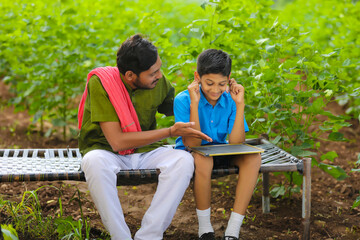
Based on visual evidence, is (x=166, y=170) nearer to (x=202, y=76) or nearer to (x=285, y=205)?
(x=202, y=76)

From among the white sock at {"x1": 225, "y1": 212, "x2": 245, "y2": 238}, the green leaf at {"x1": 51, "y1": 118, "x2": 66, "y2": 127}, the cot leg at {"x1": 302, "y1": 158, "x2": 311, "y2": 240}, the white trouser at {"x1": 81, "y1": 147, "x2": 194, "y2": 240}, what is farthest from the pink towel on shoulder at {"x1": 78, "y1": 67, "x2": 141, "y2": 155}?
the green leaf at {"x1": 51, "y1": 118, "x2": 66, "y2": 127}

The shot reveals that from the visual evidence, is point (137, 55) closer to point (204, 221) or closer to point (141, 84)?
point (141, 84)

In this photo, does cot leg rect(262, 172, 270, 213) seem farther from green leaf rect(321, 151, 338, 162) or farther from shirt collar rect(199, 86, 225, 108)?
shirt collar rect(199, 86, 225, 108)

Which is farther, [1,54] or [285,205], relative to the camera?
[1,54]

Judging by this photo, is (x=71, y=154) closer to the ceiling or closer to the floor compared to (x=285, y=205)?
closer to the ceiling

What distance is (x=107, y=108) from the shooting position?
2.68 meters

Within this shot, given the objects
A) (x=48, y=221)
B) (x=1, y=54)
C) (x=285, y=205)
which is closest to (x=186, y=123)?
(x=48, y=221)

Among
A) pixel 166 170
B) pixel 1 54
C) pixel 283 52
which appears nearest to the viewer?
pixel 166 170

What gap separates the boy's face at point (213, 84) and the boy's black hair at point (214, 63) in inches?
0.9

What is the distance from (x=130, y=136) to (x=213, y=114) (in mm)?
564

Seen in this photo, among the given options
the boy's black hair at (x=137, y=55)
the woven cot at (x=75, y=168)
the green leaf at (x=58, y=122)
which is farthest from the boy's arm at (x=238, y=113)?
the green leaf at (x=58, y=122)

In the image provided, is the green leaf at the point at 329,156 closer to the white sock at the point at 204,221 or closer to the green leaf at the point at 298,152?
the green leaf at the point at 298,152

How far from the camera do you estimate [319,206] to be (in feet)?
11.3

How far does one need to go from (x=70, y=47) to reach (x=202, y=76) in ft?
5.83
